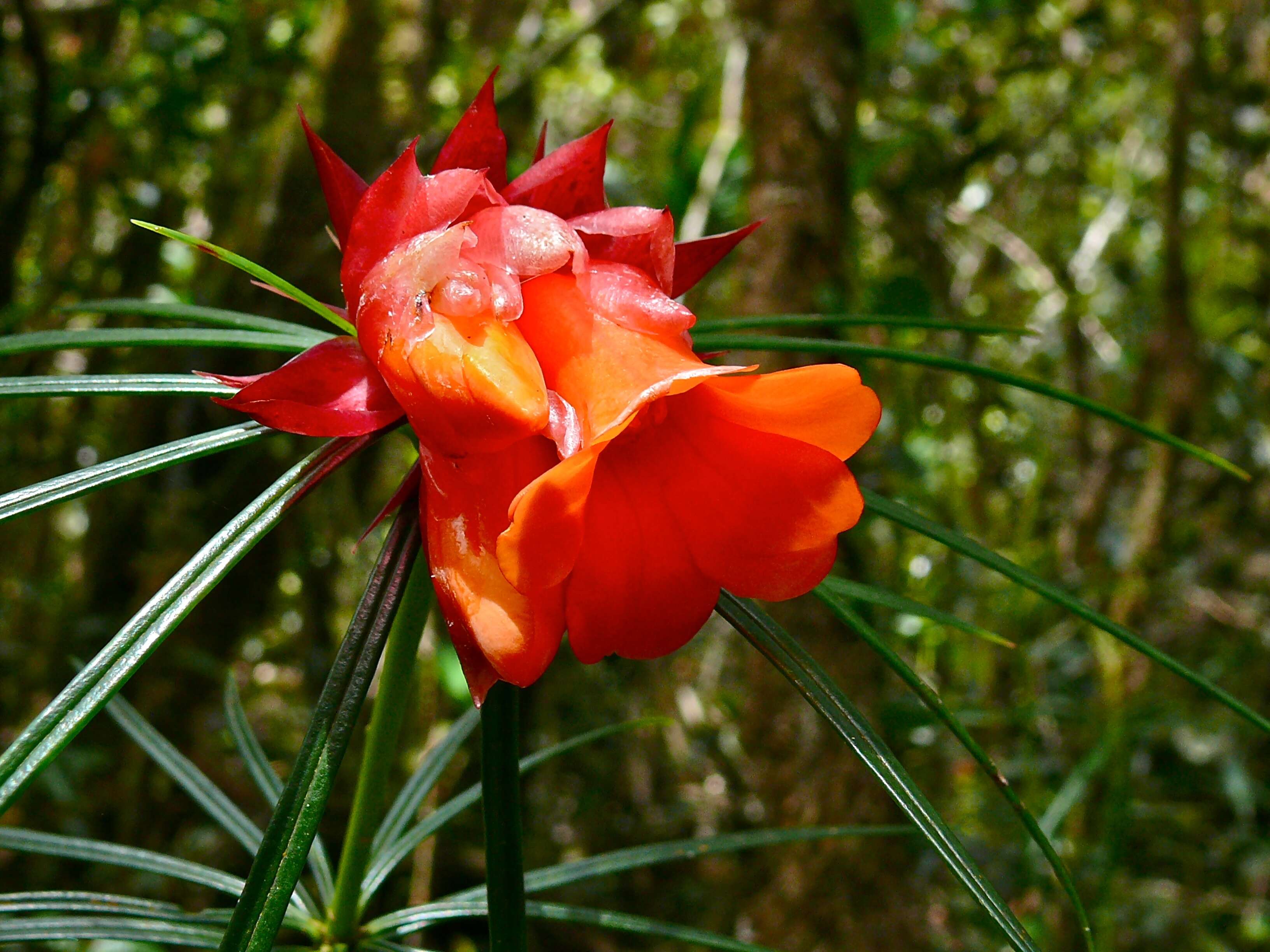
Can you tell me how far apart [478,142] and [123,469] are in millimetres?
205

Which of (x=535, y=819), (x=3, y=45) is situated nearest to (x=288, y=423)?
(x=3, y=45)

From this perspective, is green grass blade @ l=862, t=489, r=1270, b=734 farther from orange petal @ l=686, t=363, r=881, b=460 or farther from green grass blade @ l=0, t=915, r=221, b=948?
green grass blade @ l=0, t=915, r=221, b=948

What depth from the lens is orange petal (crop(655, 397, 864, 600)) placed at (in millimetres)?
378

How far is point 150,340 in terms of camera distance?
438mm

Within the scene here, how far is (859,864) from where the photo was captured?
50.1 inches

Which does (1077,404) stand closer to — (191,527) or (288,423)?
(288,423)

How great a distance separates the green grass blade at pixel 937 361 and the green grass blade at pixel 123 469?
226mm

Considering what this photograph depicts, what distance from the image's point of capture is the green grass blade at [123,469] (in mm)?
374

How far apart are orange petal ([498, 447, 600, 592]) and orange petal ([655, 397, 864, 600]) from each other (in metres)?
0.05

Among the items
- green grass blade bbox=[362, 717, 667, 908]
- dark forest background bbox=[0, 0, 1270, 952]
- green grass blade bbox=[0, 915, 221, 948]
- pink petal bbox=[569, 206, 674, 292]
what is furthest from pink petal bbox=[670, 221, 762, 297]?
dark forest background bbox=[0, 0, 1270, 952]

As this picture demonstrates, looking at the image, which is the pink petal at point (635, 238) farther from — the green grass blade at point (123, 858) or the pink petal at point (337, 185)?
the green grass blade at point (123, 858)

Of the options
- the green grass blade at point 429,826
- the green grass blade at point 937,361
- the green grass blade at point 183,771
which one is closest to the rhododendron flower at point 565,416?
the green grass blade at point 937,361

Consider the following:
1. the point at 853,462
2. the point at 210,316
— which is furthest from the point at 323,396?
the point at 853,462

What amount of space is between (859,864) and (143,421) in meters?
1.35
